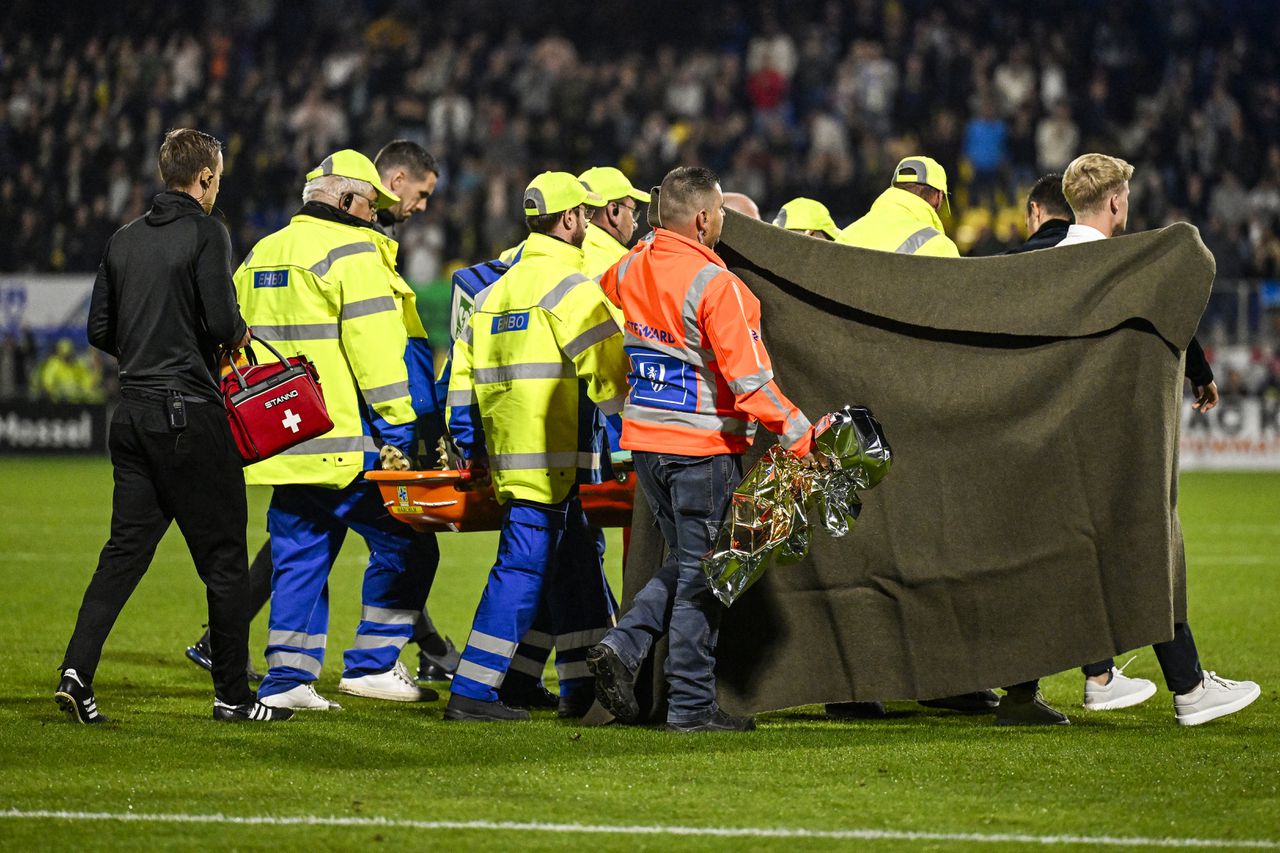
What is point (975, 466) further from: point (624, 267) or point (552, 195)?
point (552, 195)

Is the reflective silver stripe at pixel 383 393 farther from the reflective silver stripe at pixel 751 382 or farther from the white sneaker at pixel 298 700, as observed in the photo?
the reflective silver stripe at pixel 751 382

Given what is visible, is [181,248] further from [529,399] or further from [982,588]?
[982,588]

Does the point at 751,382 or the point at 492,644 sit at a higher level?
the point at 751,382

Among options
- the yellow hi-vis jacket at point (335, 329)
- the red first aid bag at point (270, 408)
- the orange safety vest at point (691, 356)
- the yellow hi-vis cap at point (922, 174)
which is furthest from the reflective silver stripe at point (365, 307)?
the yellow hi-vis cap at point (922, 174)

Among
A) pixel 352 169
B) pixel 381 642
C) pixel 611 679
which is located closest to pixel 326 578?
pixel 381 642

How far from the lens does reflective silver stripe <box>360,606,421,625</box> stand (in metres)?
7.89

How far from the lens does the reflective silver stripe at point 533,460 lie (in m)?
7.14

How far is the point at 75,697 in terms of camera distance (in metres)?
6.64

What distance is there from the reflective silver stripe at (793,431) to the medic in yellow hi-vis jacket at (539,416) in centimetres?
99

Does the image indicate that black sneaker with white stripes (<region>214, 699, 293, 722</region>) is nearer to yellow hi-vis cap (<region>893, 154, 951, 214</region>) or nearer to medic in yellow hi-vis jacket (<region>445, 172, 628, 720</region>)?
medic in yellow hi-vis jacket (<region>445, 172, 628, 720</region>)

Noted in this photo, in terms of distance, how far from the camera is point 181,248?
6691 millimetres

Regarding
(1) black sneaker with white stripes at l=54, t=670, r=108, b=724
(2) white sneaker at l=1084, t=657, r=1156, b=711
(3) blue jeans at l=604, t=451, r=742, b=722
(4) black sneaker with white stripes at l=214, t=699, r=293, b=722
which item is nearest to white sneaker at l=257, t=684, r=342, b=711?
(4) black sneaker with white stripes at l=214, t=699, r=293, b=722

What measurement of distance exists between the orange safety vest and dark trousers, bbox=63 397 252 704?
160 centimetres

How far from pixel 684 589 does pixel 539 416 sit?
110 centimetres
